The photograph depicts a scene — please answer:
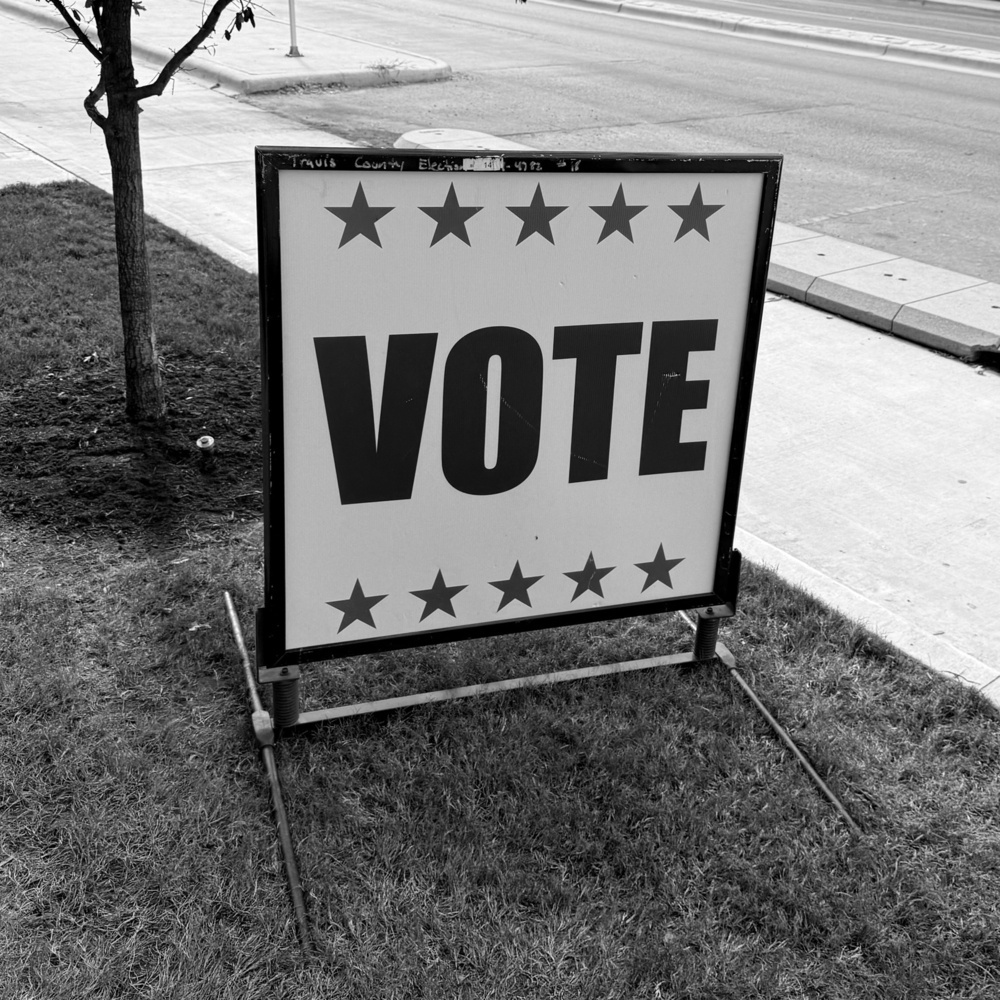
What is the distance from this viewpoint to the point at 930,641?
3.56 metres

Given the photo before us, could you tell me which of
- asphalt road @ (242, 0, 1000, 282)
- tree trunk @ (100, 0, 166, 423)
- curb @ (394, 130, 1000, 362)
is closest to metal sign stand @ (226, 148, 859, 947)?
tree trunk @ (100, 0, 166, 423)

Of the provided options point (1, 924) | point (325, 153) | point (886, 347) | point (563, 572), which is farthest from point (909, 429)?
point (1, 924)

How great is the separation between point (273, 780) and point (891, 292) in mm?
5248

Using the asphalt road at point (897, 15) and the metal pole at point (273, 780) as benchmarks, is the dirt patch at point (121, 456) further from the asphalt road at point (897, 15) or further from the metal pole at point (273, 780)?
the asphalt road at point (897, 15)

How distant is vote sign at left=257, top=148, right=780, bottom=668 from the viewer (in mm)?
2482

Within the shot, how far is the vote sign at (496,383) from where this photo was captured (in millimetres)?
2482

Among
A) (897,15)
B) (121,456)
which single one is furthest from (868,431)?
(897,15)

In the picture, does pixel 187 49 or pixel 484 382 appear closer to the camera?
pixel 484 382

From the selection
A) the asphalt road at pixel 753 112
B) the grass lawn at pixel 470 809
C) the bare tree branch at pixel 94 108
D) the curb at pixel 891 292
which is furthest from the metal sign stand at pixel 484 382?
the asphalt road at pixel 753 112

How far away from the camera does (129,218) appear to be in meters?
4.25

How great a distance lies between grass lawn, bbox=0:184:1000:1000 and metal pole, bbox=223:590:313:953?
0.10 feet

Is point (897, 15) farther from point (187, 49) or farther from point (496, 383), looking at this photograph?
point (496, 383)

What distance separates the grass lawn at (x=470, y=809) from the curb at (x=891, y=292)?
119 inches

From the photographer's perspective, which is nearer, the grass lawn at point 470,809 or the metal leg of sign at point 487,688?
the grass lawn at point 470,809
